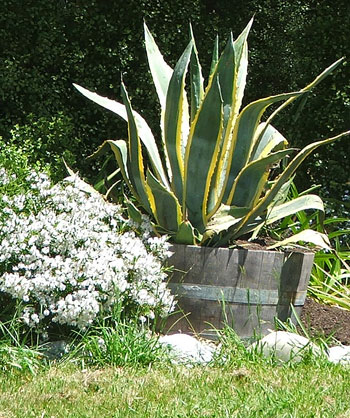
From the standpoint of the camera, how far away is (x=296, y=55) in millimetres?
7223

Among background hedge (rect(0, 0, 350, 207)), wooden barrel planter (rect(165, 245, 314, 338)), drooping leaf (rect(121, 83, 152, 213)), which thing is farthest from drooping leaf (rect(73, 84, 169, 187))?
background hedge (rect(0, 0, 350, 207))

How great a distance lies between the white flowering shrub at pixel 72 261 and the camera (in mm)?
3660

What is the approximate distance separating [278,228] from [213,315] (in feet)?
4.18

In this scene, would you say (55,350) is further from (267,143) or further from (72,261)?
(267,143)

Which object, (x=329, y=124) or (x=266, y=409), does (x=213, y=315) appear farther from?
(x=329, y=124)

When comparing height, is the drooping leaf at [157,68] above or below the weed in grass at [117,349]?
above

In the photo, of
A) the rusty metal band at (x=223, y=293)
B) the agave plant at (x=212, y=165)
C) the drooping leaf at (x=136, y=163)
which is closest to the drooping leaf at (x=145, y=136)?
the agave plant at (x=212, y=165)

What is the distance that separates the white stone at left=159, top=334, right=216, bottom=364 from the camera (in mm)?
3750

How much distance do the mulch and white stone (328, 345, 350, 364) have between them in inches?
6.3

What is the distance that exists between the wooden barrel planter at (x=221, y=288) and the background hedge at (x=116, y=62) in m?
2.75

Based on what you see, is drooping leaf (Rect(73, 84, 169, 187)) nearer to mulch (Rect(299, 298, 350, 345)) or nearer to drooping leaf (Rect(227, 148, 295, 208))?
drooping leaf (Rect(227, 148, 295, 208))

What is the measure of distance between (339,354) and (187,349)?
2.66 ft

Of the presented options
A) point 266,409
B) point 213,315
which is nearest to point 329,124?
point 213,315

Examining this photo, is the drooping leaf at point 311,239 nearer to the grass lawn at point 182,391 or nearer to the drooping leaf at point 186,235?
the drooping leaf at point 186,235
